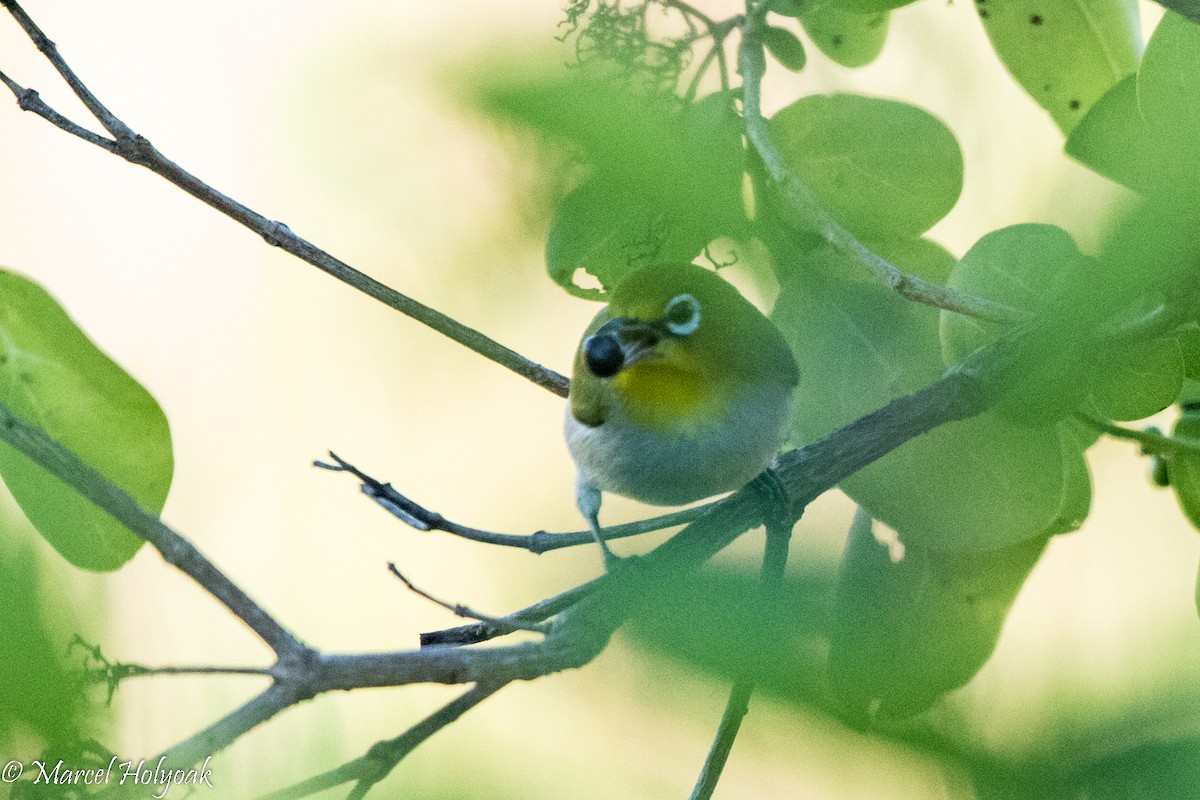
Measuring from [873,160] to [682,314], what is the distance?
142mm

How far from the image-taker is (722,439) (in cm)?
42

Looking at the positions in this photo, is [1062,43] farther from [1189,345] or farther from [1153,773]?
[1153,773]

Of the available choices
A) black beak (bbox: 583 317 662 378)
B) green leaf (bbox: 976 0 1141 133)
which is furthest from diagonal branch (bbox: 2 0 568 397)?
green leaf (bbox: 976 0 1141 133)

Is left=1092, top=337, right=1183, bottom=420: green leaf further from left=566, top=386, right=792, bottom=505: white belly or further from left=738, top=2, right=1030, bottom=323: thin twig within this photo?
left=566, top=386, right=792, bottom=505: white belly

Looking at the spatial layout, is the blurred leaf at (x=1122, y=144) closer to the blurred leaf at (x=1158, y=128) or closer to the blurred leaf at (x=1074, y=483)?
the blurred leaf at (x=1158, y=128)

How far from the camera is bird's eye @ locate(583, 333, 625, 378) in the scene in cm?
19

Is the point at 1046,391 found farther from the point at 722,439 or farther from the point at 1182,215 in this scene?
the point at 722,439

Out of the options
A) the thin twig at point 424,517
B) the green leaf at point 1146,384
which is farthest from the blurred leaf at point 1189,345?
the thin twig at point 424,517

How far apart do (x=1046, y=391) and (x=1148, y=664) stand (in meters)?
0.05

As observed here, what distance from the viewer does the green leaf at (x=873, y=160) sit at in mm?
207

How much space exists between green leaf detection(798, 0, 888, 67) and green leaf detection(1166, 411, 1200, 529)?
0.14 metres

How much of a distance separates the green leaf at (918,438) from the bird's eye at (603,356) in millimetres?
42

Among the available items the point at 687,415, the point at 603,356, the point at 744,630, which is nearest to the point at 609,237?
the point at 603,356

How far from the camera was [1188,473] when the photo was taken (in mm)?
276
